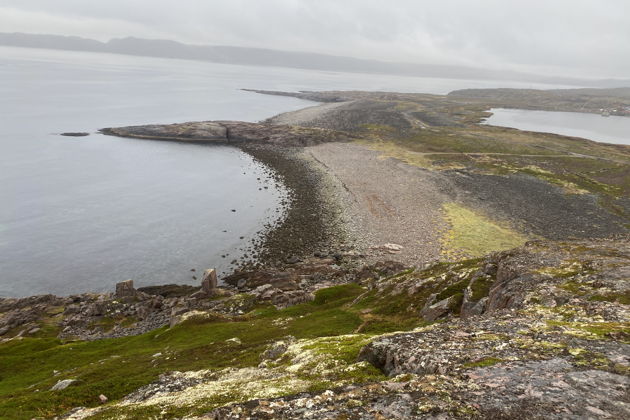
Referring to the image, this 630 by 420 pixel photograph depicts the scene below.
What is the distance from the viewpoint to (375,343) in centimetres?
2141

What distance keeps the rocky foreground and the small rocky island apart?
0.45 feet

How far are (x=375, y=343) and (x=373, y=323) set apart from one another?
15.2 m

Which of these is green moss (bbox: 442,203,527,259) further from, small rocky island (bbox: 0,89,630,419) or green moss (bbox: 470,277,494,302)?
green moss (bbox: 470,277,494,302)

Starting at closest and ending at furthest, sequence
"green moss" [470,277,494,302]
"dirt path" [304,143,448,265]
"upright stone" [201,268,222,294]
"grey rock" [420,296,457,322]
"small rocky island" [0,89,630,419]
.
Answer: "small rocky island" [0,89,630,419], "green moss" [470,277,494,302], "grey rock" [420,296,457,322], "upright stone" [201,268,222,294], "dirt path" [304,143,448,265]

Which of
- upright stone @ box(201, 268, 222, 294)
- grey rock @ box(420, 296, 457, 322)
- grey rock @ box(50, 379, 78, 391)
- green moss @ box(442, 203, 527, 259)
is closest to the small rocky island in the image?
grey rock @ box(50, 379, 78, 391)

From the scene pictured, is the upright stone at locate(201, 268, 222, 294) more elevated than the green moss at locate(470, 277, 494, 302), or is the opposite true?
the green moss at locate(470, 277, 494, 302)

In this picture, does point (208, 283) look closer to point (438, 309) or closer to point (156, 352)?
point (156, 352)

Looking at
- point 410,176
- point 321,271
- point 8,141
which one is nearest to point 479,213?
point 410,176

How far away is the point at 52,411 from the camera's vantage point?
24.8 metres

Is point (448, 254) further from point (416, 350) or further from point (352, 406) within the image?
point (352, 406)

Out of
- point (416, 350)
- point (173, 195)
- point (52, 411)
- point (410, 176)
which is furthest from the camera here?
point (410, 176)

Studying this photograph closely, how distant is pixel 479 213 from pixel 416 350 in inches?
2840

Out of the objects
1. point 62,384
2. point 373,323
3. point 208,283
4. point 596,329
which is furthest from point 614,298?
point 208,283

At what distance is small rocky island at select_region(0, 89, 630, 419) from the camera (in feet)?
48.8
